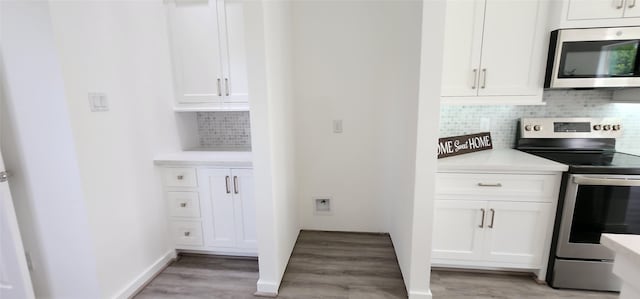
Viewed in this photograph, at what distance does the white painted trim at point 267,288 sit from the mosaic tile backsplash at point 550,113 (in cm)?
181

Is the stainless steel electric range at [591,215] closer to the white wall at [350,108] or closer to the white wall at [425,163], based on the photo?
the white wall at [425,163]

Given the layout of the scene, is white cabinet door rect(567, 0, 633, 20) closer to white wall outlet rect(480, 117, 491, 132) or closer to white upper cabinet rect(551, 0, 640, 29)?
white upper cabinet rect(551, 0, 640, 29)

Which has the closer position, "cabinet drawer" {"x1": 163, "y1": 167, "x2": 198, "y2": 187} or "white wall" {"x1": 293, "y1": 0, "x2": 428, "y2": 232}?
"cabinet drawer" {"x1": 163, "y1": 167, "x2": 198, "y2": 187}

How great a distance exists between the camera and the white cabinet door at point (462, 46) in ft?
6.37

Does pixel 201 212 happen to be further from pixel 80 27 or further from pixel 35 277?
pixel 80 27

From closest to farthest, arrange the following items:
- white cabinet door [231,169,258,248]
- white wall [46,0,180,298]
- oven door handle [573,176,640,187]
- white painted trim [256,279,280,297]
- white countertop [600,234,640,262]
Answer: white countertop [600,234,640,262]
white wall [46,0,180,298]
oven door handle [573,176,640,187]
white painted trim [256,279,280,297]
white cabinet door [231,169,258,248]

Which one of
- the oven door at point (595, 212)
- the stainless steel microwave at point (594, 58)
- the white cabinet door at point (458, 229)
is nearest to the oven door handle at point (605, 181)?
the oven door at point (595, 212)

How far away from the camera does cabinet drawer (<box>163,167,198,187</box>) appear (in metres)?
2.17

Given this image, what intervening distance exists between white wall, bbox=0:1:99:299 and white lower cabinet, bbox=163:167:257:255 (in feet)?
2.15

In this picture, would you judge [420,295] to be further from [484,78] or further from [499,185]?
[484,78]

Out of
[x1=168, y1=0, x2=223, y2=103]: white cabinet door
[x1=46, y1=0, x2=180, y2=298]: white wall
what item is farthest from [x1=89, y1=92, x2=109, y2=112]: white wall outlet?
[x1=168, y1=0, x2=223, y2=103]: white cabinet door

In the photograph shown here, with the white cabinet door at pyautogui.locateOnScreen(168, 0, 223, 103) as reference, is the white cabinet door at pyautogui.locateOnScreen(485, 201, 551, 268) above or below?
below

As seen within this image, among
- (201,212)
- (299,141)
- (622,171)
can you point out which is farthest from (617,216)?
(201,212)

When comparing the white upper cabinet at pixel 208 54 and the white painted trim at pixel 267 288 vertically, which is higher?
the white upper cabinet at pixel 208 54
